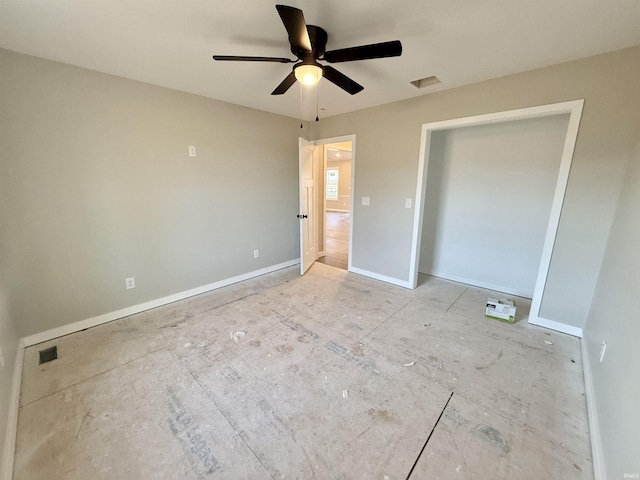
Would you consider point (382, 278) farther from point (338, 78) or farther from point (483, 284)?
point (338, 78)

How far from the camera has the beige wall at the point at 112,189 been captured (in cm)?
206

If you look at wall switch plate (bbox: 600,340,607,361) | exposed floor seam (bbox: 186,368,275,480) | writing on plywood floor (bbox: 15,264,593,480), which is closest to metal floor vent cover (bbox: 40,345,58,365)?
writing on plywood floor (bbox: 15,264,593,480)

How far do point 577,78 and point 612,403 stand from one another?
245 cm

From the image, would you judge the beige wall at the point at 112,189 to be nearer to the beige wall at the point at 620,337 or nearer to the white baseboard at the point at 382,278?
the white baseboard at the point at 382,278

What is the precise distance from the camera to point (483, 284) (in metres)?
3.50

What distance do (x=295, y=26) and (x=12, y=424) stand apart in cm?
275

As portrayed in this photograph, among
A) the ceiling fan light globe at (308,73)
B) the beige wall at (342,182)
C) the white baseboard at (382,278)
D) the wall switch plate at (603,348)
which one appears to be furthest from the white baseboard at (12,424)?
the beige wall at (342,182)

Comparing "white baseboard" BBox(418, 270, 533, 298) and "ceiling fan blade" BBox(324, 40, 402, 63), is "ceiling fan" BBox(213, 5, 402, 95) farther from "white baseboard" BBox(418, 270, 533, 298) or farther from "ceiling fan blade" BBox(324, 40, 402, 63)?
"white baseboard" BBox(418, 270, 533, 298)

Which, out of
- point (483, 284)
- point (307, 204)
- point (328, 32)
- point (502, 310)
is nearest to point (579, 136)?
point (502, 310)

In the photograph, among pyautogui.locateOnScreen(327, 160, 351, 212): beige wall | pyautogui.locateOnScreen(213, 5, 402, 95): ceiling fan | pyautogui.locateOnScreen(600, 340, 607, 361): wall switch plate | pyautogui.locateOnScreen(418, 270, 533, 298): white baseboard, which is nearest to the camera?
pyautogui.locateOnScreen(213, 5, 402, 95): ceiling fan

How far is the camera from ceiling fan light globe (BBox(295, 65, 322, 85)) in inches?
68.6

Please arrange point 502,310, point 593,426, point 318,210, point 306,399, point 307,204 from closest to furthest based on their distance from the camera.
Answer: point 593,426, point 306,399, point 502,310, point 307,204, point 318,210

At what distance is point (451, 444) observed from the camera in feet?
4.63

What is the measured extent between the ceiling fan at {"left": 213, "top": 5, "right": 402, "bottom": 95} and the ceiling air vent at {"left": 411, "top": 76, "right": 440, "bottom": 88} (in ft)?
3.50
